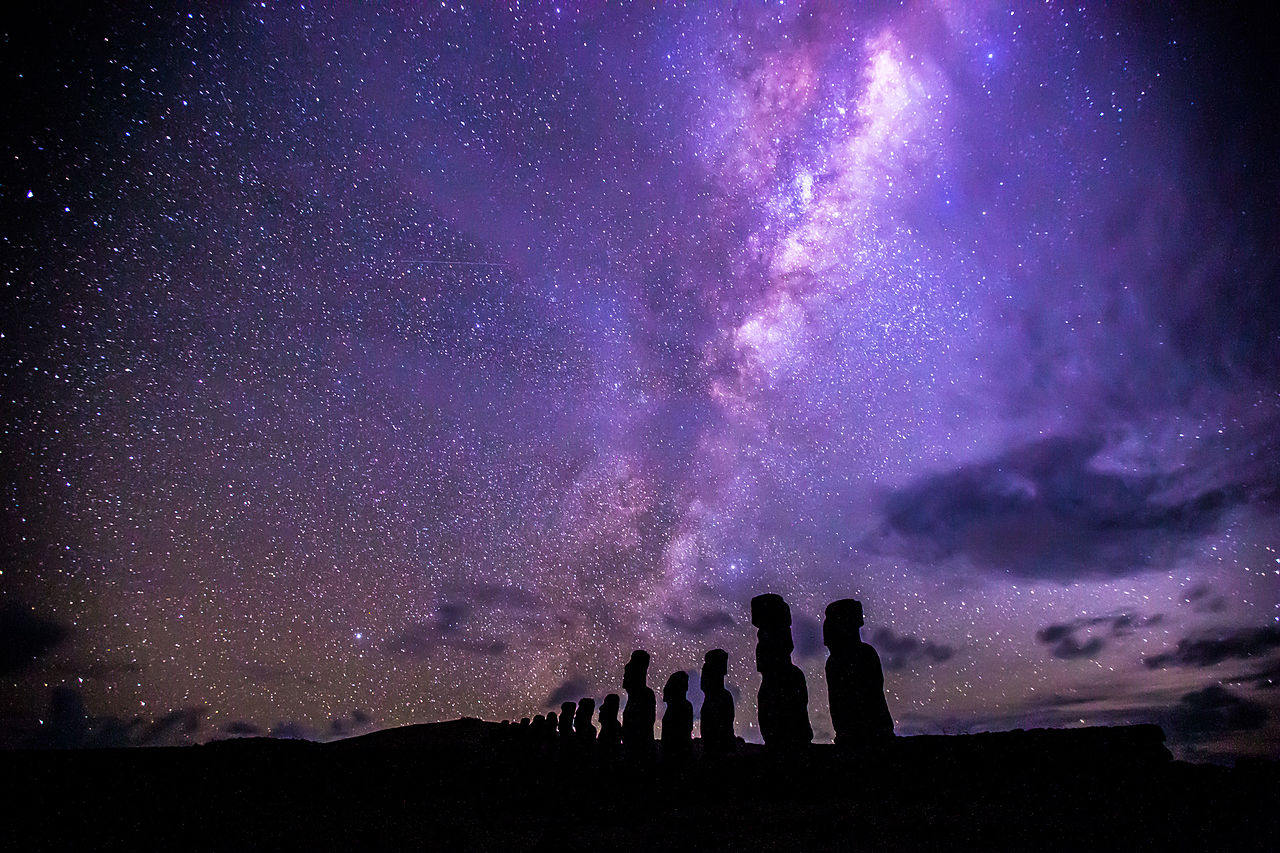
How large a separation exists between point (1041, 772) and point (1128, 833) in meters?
2.57

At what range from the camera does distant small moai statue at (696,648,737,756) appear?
55.4 feet

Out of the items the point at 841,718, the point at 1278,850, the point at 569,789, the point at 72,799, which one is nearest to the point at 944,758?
the point at 1278,850

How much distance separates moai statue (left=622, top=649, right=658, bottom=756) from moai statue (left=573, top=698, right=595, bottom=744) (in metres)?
9.93

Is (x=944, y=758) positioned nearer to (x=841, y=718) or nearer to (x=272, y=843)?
(x=841, y=718)

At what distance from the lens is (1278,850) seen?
5484mm

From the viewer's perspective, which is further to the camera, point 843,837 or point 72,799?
point 72,799

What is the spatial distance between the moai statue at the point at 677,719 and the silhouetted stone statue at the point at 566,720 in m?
13.7

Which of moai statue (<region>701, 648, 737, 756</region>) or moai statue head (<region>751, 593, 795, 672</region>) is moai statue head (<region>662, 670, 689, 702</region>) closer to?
moai statue (<region>701, 648, 737, 756</region>)

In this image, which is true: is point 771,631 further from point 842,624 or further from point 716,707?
point 716,707

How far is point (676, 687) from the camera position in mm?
18797

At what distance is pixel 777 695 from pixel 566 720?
65.8ft

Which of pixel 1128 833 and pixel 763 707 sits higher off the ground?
pixel 763 707

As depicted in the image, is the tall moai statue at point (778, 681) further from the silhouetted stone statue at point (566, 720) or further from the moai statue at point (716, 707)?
the silhouetted stone statue at point (566, 720)

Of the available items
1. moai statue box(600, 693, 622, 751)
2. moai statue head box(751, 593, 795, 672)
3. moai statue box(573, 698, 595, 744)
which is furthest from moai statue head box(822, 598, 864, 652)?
moai statue box(573, 698, 595, 744)
